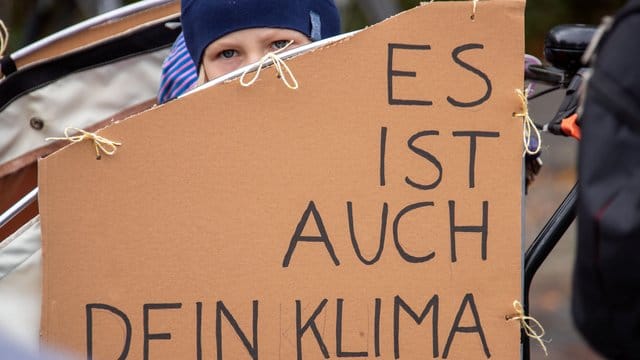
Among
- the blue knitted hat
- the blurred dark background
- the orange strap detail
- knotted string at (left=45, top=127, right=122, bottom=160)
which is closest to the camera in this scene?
knotted string at (left=45, top=127, right=122, bottom=160)

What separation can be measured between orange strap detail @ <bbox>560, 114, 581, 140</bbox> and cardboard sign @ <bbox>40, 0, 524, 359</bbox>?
0.21 metres

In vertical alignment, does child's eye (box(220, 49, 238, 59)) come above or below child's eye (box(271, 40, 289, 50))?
below

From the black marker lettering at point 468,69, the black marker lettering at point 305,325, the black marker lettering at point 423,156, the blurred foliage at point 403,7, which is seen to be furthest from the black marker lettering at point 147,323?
the blurred foliage at point 403,7

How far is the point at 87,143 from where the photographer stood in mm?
1608

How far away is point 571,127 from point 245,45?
68 centimetres

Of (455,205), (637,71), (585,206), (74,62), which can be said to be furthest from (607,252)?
(74,62)

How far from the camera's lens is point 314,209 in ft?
5.39

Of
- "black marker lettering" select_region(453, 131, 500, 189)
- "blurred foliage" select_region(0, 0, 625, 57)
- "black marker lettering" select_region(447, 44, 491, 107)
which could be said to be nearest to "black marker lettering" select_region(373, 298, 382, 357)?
"black marker lettering" select_region(453, 131, 500, 189)

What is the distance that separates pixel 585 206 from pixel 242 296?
2.19 ft

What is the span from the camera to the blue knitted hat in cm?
208

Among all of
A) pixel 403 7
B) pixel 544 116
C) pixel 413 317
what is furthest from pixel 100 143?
pixel 403 7

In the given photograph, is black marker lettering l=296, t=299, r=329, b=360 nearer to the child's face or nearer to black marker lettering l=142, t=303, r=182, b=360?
black marker lettering l=142, t=303, r=182, b=360

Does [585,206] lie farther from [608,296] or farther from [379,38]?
[379,38]

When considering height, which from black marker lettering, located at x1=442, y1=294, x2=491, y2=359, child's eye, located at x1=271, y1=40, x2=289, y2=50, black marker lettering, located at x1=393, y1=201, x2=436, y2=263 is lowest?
black marker lettering, located at x1=442, y1=294, x2=491, y2=359
